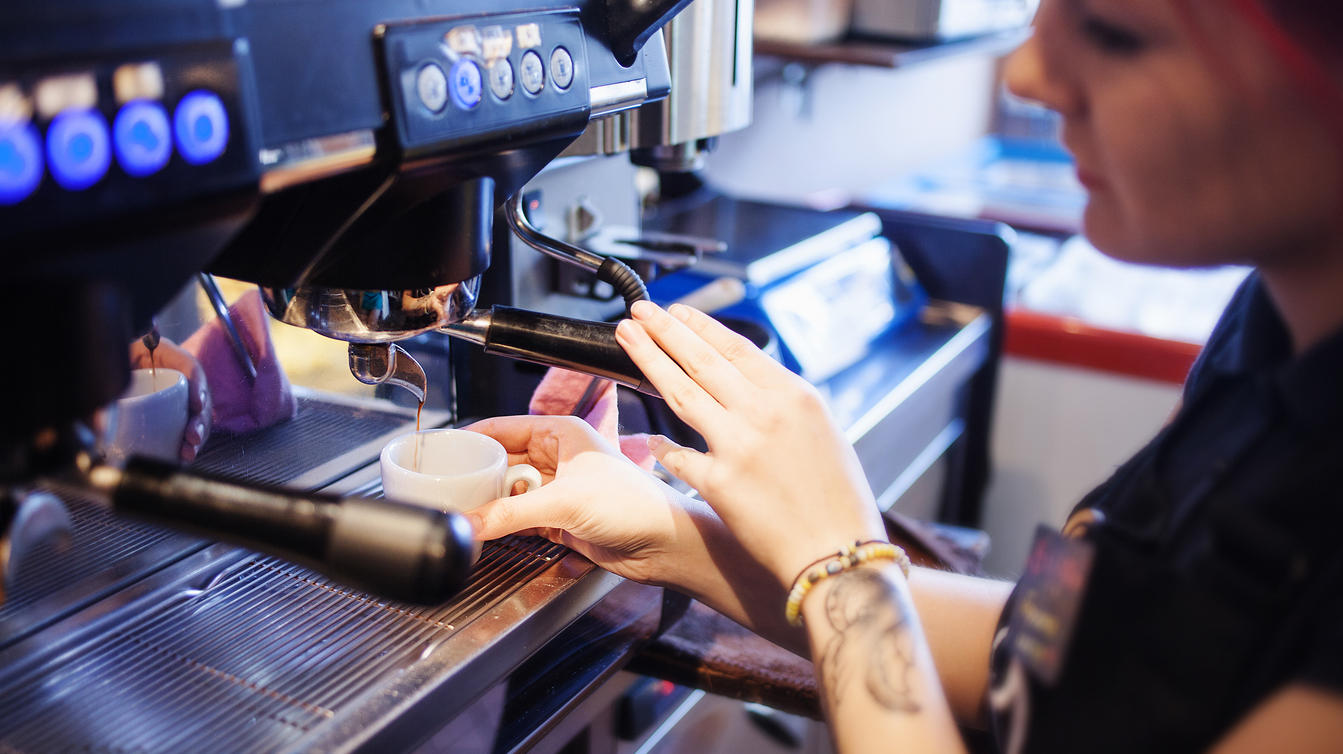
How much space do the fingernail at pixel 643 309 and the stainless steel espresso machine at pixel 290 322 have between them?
0.9 inches

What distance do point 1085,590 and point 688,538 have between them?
0.29 metres

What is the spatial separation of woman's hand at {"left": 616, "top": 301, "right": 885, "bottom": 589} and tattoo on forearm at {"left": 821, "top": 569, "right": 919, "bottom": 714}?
0.09 feet

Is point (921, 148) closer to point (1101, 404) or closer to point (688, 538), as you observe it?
point (1101, 404)

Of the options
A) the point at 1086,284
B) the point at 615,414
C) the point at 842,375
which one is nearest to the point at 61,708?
the point at 615,414

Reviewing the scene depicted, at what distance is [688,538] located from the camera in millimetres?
737

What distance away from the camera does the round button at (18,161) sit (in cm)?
37

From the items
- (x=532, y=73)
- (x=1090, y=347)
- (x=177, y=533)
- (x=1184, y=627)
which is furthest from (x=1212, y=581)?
(x=1090, y=347)

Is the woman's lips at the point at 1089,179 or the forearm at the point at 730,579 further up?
the woman's lips at the point at 1089,179

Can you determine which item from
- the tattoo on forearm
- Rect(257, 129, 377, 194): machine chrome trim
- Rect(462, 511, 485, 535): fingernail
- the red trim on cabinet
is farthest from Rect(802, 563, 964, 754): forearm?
the red trim on cabinet

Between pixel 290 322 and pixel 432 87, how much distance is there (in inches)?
7.1

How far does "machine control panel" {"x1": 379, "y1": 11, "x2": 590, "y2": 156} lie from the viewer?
20.5 inches

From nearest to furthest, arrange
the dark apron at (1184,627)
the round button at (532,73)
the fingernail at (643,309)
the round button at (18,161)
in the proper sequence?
the round button at (18,161)
the dark apron at (1184,627)
the round button at (532,73)
the fingernail at (643,309)

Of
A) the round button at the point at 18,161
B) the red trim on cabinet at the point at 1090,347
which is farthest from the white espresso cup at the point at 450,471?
the red trim on cabinet at the point at 1090,347

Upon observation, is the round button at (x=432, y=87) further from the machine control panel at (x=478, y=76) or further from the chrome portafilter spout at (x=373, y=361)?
the chrome portafilter spout at (x=373, y=361)
